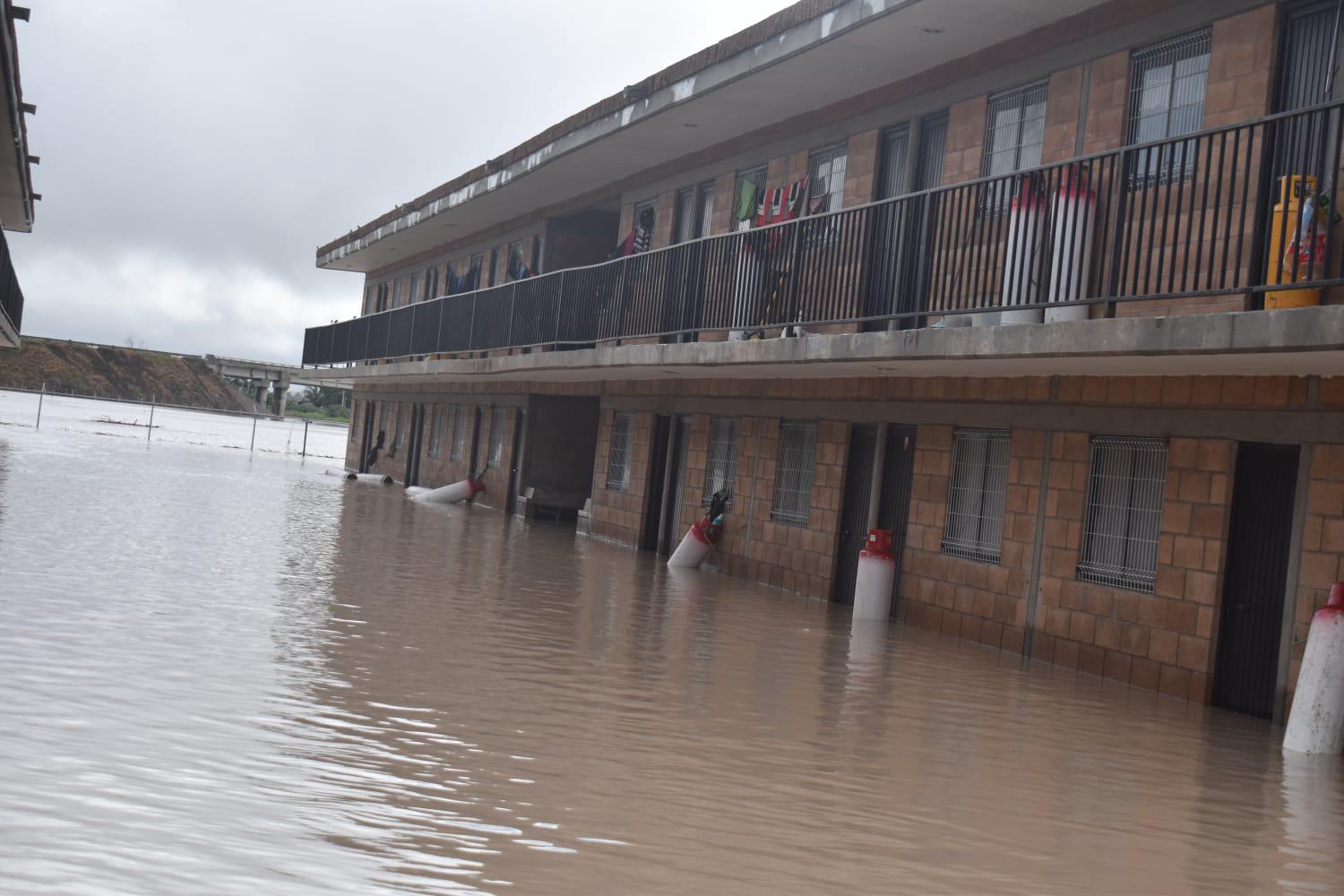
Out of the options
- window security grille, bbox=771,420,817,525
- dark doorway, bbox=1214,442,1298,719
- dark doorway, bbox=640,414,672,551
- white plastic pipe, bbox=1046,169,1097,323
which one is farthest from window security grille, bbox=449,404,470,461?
dark doorway, bbox=1214,442,1298,719

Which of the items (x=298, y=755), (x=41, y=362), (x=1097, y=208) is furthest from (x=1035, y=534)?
(x=41, y=362)

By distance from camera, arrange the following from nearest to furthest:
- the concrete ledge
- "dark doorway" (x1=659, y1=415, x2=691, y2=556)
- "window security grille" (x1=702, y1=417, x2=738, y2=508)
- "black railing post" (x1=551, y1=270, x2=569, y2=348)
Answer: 1. the concrete ledge
2. "window security grille" (x1=702, y1=417, x2=738, y2=508)
3. "dark doorway" (x1=659, y1=415, x2=691, y2=556)
4. "black railing post" (x1=551, y1=270, x2=569, y2=348)

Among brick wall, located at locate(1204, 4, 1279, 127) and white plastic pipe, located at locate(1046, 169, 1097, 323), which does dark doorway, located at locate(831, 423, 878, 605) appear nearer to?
white plastic pipe, located at locate(1046, 169, 1097, 323)

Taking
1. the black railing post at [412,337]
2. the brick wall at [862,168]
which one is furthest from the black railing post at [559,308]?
the black railing post at [412,337]

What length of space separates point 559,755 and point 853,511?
9.51 metres

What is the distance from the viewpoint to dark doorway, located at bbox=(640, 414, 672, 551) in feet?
67.3

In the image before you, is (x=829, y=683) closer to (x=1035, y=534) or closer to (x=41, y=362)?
(x=1035, y=534)

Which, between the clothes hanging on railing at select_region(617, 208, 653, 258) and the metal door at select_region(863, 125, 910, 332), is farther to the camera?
the clothes hanging on railing at select_region(617, 208, 653, 258)

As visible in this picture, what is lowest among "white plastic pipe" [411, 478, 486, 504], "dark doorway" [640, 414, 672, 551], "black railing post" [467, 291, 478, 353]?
"white plastic pipe" [411, 478, 486, 504]

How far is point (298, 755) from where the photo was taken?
5.58m

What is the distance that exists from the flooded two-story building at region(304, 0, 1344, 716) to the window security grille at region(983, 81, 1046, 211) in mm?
41

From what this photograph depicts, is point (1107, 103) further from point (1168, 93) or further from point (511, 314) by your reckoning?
point (511, 314)

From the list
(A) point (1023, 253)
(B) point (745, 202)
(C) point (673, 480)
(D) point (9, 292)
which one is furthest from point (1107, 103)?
(D) point (9, 292)

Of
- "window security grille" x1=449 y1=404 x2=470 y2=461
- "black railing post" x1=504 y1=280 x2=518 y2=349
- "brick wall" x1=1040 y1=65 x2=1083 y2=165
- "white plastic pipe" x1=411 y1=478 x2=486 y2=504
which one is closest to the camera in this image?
"brick wall" x1=1040 y1=65 x2=1083 y2=165
